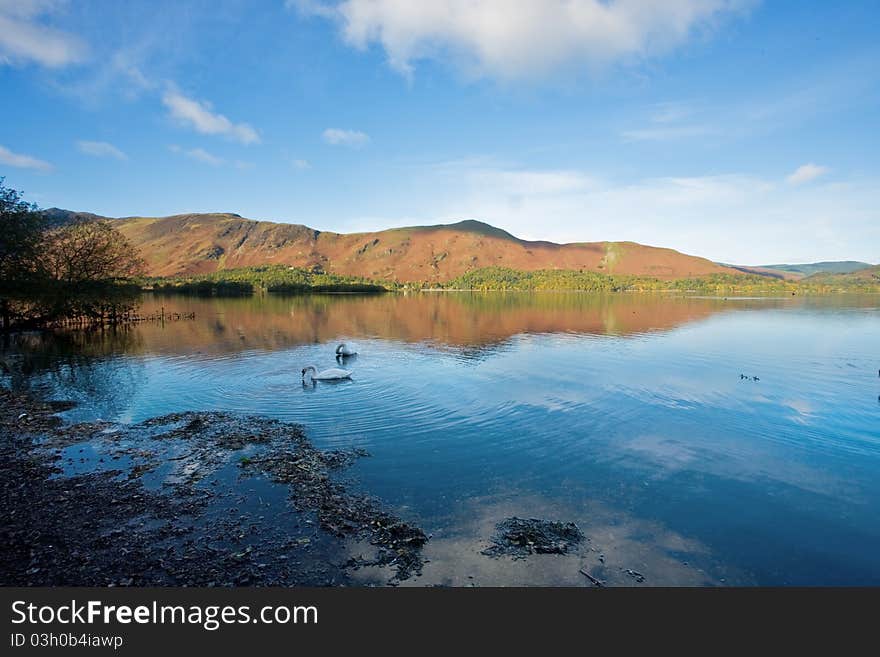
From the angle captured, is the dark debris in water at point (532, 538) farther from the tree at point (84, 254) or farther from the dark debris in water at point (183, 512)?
the tree at point (84, 254)

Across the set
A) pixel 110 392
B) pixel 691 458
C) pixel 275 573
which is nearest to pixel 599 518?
pixel 691 458

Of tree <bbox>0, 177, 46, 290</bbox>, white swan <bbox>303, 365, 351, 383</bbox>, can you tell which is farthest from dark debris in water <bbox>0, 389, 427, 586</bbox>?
tree <bbox>0, 177, 46, 290</bbox>

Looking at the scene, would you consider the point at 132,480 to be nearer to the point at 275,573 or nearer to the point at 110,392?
the point at 275,573

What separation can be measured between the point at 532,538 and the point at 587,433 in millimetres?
9540

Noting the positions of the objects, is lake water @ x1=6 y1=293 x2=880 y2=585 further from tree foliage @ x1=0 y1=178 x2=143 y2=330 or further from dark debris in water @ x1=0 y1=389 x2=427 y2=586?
tree foliage @ x1=0 y1=178 x2=143 y2=330

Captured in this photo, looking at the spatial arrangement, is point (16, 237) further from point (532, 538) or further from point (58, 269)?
point (532, 538)

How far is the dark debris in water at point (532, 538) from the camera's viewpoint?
403 inches

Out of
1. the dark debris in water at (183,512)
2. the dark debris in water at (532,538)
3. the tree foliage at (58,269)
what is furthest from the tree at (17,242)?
the dark debris in water at (532,538)

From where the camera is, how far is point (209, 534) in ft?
34.2

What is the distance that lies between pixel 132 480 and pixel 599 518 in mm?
13589

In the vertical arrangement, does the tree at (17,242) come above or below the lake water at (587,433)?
above

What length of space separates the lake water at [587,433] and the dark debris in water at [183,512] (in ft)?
4.76

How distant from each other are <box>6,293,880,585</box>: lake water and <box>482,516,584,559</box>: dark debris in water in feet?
1.20

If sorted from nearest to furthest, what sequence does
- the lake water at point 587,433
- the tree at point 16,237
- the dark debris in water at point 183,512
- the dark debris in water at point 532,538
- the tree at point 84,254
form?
the dark debris in water at point 183,512 → the dark debris in water at point 532,538 → the lake water at point 587,433 → the tree at point 16,237 → the tree at point 84,254
